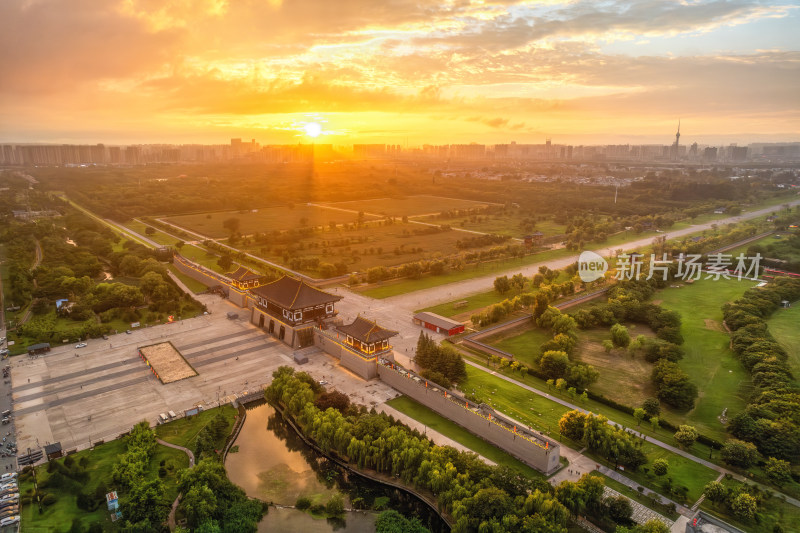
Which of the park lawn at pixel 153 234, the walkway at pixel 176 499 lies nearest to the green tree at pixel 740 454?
the walkway at pixel 176 499

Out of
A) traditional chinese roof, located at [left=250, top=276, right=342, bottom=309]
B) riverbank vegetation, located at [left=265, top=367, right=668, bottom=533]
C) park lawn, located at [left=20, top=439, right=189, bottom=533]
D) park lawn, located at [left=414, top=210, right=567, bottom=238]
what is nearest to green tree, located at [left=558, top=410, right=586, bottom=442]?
riverbank vegetation, located at [left=265, top=367, right=668, bottom=533]

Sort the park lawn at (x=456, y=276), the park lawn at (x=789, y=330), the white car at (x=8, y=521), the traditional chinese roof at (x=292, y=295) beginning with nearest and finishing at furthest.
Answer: the white car at (x=8, y=521)
the park lawn at (x=789, y=330)
the traditional chinese roof at (x=292, y=295)
the park lawn at (x=456, y=276)

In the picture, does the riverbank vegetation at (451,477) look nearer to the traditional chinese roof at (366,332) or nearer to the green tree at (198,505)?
the traditional chinese roof at (366,332)

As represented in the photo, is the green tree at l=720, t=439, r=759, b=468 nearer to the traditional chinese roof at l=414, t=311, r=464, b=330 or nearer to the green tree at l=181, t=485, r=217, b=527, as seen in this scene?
the traditional chinese roof at l=414, t=311, r=464, b=330

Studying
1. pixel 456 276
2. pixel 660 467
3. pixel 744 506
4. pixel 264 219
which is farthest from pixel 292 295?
pixel 264 219

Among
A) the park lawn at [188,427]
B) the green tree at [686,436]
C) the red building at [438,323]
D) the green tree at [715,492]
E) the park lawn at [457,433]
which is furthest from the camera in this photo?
the red building at [438,323]

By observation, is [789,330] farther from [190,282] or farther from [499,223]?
[190,282]
